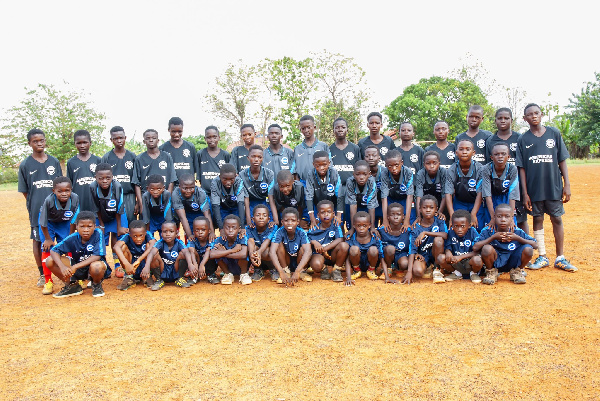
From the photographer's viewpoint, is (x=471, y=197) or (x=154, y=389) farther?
(x=471, y=197)

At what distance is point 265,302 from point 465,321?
2014 mm

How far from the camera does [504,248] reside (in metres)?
5.50

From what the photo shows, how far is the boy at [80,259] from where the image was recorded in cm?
544

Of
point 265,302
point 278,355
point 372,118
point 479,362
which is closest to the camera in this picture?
point 479,362

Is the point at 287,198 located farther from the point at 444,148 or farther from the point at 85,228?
the point at 85,228

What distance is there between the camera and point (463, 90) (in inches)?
1507

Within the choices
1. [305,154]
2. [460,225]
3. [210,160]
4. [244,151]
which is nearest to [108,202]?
[210,160]

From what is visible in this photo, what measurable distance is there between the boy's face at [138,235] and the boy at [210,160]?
1.43 meters

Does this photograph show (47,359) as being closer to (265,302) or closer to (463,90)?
(265,302)

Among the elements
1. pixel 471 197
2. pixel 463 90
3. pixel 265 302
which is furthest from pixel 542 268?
pixel 463 90

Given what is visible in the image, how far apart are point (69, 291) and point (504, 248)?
203 inches

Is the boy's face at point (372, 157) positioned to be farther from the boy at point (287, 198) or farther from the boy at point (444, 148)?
the boy at point (287, 198)

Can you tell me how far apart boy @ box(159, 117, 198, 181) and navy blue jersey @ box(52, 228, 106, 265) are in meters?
1.60

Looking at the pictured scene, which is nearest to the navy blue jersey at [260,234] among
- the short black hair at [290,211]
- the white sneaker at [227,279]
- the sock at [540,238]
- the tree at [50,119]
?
the short black hair at [290,211]
